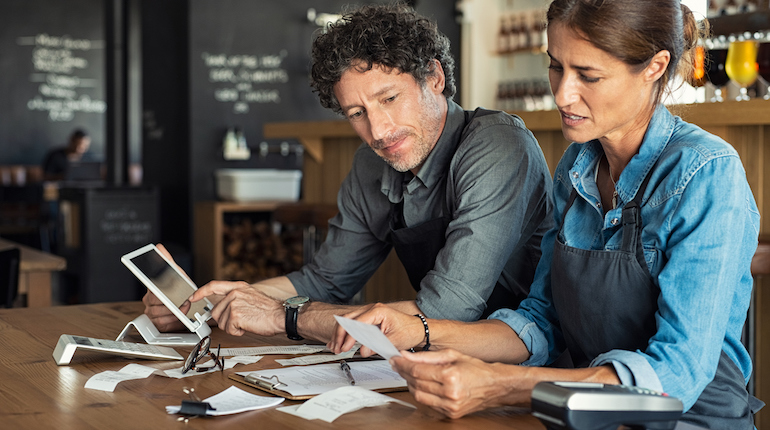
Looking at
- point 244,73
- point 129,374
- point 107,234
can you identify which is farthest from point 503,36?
point 129,374

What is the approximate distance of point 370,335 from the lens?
1.19 meters

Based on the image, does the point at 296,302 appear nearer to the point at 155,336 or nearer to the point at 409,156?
the point at 155,336

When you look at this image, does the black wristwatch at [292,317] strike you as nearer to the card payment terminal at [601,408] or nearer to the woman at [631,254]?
the woman at [631,254]

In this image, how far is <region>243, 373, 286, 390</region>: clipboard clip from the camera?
4.30 ft

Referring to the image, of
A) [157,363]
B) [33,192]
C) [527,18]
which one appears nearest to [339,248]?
[157,363]

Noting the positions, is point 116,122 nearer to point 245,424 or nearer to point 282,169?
point 282,169

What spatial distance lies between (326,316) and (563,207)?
526 millimetres

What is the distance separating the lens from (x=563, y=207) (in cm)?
161

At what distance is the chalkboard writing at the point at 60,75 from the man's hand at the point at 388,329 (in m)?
9.52

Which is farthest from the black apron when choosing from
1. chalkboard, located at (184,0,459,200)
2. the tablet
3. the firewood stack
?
chalkboard, located at (184,0,459,200)

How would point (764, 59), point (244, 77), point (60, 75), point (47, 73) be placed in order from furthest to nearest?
point (60, 75)
point (47, 73)
point (244, 77)
point (764, 59)

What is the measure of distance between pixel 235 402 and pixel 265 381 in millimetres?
101

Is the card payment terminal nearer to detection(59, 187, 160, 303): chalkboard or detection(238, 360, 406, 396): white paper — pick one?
detection(238, 360, 406, 396): white paper

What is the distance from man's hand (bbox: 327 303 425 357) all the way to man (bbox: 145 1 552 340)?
174mm
